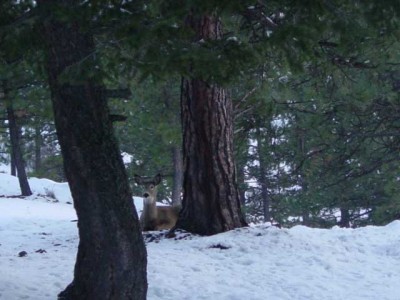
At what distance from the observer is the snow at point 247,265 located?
A: 7094 mm

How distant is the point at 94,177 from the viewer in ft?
17.5

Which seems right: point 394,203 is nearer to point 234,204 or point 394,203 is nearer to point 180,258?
point 234,204

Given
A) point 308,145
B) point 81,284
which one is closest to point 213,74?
point 81,284

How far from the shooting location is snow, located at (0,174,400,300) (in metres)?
7.09

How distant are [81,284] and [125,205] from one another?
84cm

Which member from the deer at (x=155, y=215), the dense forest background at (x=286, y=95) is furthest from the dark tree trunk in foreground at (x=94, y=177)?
the deer at (x=155, y=215)

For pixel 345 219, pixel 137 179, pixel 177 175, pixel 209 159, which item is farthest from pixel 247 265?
pixel 345 219

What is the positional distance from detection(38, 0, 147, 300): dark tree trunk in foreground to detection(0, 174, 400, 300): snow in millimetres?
1228

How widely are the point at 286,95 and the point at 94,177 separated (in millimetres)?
6476

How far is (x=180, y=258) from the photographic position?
Answer: 873 cm

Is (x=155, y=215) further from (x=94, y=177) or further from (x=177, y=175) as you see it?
(x=177, y=175)

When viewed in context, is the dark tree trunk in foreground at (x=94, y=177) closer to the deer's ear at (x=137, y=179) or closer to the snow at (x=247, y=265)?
the snow at (x=247, y=265)

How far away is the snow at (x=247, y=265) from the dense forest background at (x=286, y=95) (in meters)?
2.03

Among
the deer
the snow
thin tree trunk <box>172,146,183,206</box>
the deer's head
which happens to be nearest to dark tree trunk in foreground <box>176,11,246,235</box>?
the snow
